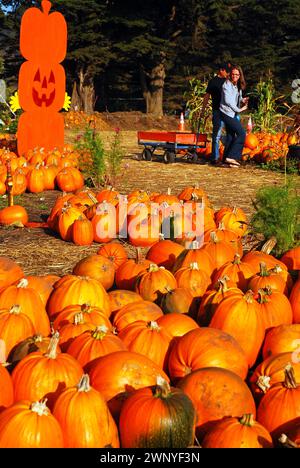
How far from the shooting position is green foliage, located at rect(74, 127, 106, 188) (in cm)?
912

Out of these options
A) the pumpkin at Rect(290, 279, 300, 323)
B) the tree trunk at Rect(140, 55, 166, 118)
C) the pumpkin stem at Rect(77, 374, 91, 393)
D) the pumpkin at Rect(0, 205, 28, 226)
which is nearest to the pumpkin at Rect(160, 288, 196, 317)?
the pumpkin at Rect(290, 279, 300, 323)

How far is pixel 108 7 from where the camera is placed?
32.2 meters

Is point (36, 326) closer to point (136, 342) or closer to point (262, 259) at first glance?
point (136, 342)

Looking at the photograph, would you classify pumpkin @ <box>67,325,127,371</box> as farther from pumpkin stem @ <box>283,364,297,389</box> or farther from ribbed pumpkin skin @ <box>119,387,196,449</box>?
pumpkin stem @ <box>283,364,297,389</box>

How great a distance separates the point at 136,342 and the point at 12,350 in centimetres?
59

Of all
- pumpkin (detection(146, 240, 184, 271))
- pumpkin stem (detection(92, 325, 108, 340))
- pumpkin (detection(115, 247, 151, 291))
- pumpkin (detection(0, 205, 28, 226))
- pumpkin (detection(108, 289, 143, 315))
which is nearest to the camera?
pumpkin stem (detection(92, 325, 108, 340))

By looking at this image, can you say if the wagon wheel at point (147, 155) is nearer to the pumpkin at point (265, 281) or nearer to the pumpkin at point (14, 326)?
the pumpkin at point (265, 281)

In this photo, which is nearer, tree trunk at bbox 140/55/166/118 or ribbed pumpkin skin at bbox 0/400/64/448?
ribbed pumpkin skin at bbox 0/400/64/448

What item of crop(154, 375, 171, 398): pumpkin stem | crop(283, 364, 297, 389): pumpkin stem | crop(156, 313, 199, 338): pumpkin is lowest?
crop(156, 313, 199, 338): pumpkin

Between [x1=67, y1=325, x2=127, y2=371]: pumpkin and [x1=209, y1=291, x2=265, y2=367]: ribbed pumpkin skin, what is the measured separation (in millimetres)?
666

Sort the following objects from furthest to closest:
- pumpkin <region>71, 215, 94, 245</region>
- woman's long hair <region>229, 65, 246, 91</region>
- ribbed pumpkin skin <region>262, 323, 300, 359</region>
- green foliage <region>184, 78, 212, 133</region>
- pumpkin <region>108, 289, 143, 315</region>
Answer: green foliage <region>184, 78, 212, 133</region> → woman's long hair <region>229, 65, 246, 91</region> → pumpkin <region>71, 215, 94, 245</region> → pumpkin <region>108, 289, 143, 315</region> → ribbed pumpkin skin <region>262, 323, 300, 359</region>
